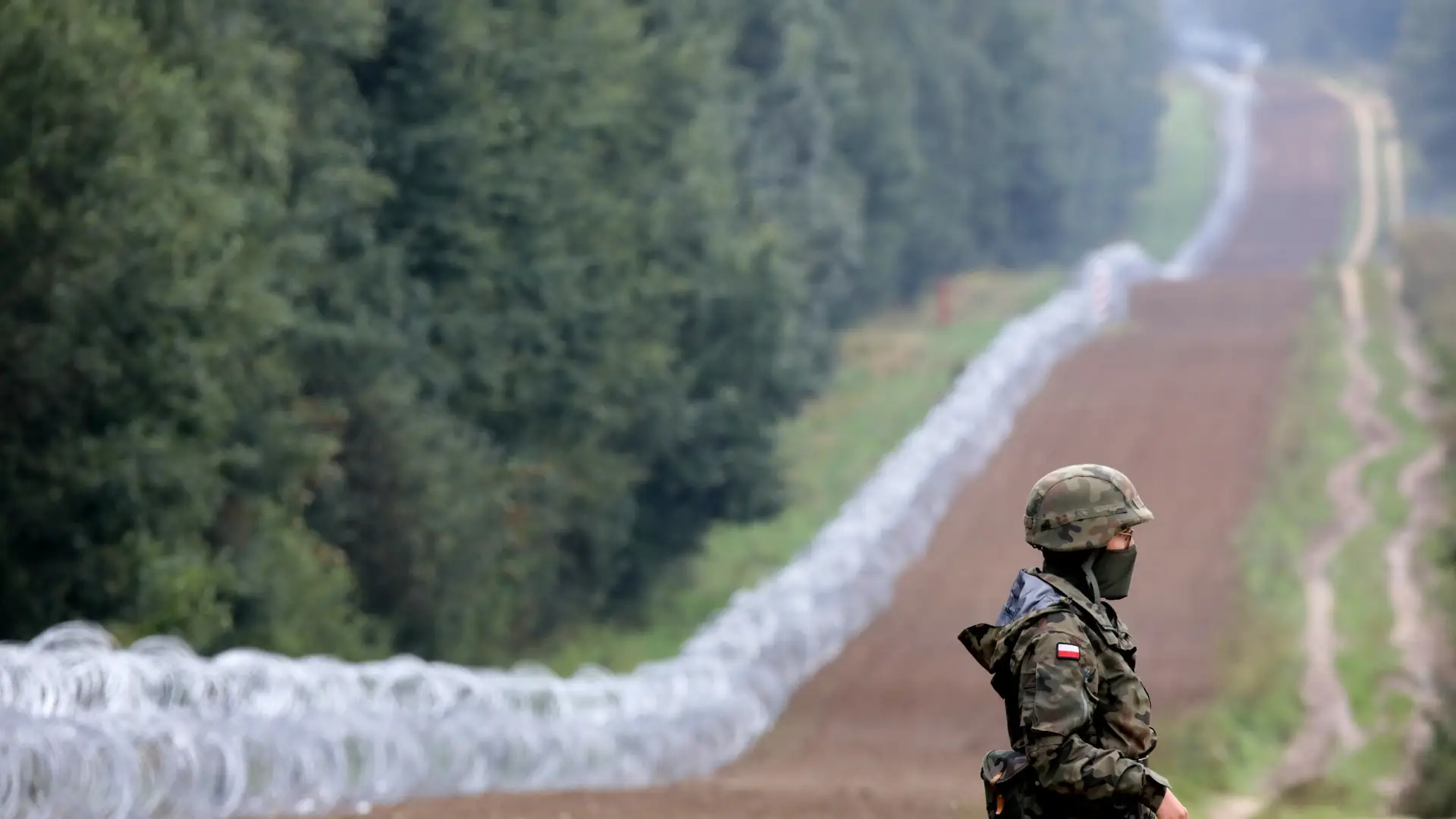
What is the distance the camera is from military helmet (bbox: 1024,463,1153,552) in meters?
6.04

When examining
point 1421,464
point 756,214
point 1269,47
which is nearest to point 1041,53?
point 756,214

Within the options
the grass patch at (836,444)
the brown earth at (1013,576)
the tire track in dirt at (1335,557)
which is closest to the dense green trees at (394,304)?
the grass patch at (836,444)

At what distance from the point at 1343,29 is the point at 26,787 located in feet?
382

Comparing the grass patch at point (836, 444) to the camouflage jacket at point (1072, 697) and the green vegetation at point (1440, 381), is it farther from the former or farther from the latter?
the camouflage jacket at point (1072, 697)

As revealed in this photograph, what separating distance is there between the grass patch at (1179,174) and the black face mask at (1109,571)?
77128mm

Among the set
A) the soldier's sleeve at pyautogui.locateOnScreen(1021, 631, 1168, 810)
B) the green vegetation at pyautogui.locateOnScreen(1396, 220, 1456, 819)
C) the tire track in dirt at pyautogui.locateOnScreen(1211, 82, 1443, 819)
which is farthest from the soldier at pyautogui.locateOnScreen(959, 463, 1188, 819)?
the tire track in dirt at pyautogui.locateOnScreen(1211, 82, 1443, 819)

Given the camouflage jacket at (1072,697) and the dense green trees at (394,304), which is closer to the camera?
the camouflage jacket at (1072,697)

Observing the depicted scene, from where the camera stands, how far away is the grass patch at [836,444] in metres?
31.5

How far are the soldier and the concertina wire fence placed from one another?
6.53 meters

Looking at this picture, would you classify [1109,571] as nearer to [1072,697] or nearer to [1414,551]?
[1072,697]

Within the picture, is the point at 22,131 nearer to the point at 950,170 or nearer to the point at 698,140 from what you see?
the point at 698,140

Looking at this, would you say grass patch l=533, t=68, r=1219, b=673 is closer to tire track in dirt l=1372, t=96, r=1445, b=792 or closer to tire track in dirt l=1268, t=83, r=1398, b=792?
tire track in dirt l=1268, t=83, r=1398, b=792

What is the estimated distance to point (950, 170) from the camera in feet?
195

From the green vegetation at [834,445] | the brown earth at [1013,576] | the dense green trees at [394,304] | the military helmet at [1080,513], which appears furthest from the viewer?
the green vegetation at [834,445]
